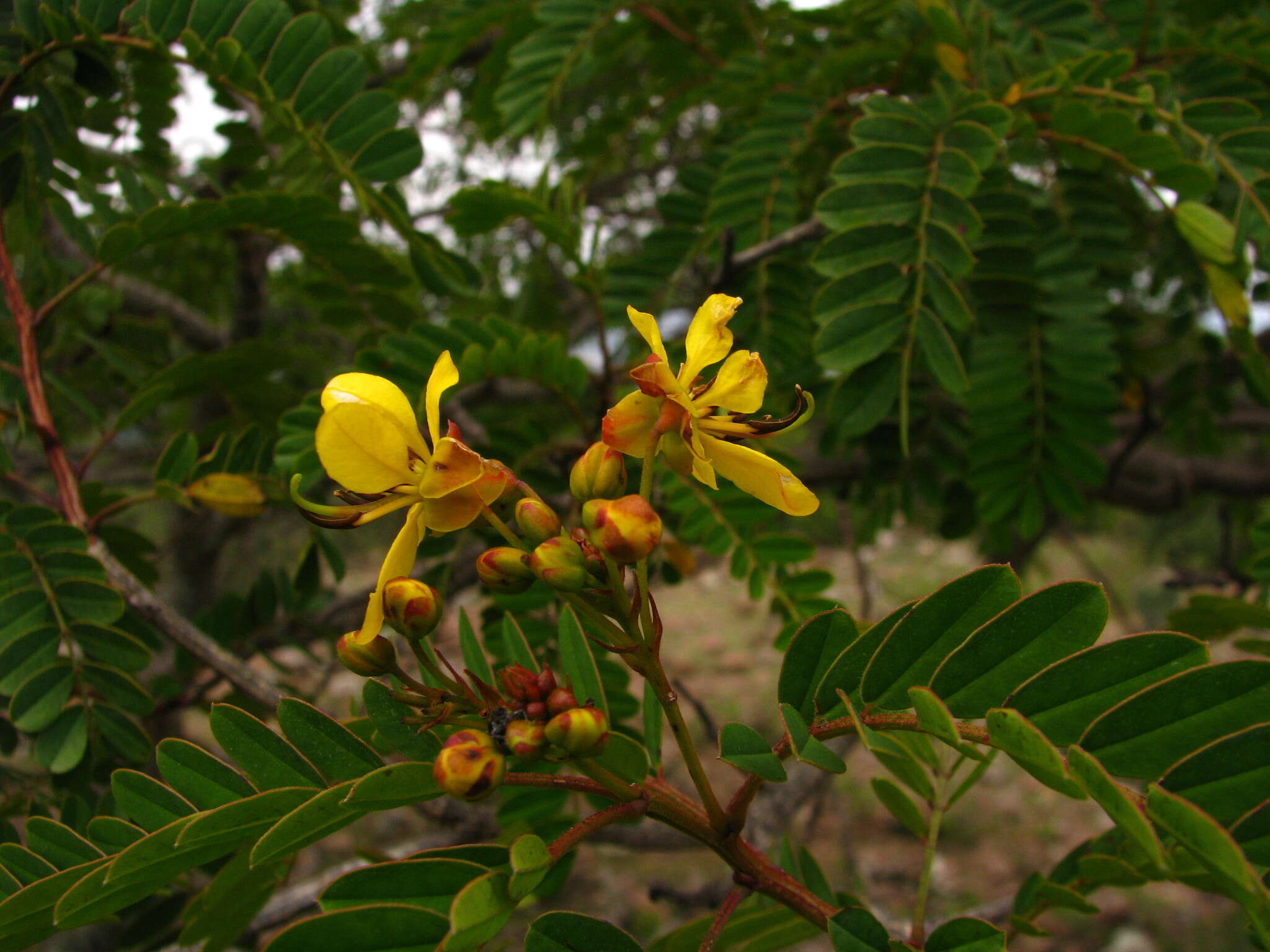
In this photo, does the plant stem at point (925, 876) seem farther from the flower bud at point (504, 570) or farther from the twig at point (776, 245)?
the twig at point (776, 245)

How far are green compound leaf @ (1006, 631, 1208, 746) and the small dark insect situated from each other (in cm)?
36

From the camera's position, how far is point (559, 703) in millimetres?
615

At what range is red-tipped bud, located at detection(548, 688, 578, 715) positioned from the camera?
61cm

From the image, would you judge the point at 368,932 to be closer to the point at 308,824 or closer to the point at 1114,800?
the point at 308,824

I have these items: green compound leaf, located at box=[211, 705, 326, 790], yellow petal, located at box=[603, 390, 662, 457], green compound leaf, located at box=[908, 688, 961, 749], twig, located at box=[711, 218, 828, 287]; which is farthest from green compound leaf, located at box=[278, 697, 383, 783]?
twig, located at box=[711, 218, 828, 287]

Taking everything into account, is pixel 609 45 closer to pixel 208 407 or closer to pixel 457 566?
pixel 457 566

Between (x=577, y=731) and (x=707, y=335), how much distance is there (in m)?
0.34

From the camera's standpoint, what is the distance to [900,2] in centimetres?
151

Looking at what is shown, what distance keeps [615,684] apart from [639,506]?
0.65 m

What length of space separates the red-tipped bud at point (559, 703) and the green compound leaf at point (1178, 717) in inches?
14.2

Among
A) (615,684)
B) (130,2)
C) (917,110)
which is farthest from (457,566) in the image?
(917,110)

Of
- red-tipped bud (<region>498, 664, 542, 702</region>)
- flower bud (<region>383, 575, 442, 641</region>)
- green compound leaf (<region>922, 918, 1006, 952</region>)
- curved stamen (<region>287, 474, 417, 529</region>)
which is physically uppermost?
curved stamen (<region>287, 474, 417, 529</region>)

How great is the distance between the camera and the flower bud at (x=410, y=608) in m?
0.63

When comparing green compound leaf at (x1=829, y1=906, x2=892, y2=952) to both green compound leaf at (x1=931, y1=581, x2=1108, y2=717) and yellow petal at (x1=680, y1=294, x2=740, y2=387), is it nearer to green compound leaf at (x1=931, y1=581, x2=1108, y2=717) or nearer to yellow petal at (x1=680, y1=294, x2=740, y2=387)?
green compound leaf at (x1=931, y1=581, x2=1108, y2=717)
